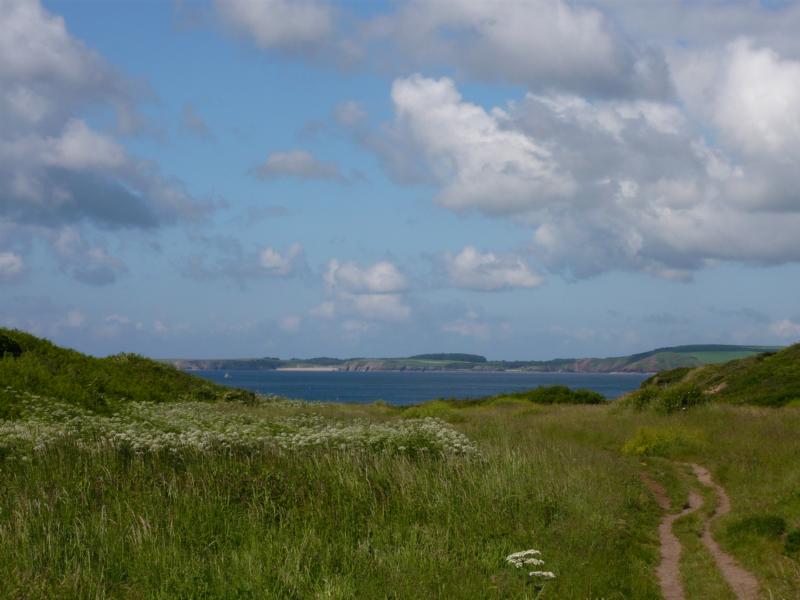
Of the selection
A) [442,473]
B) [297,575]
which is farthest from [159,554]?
[442,473]

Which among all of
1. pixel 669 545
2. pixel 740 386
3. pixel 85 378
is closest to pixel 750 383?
pixel 740 386

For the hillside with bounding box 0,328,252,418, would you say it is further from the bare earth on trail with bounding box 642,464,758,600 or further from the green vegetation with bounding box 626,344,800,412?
the green vegetation with bounding box 626,344,800,412

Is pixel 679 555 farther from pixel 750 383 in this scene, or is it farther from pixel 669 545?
pixel 750 383

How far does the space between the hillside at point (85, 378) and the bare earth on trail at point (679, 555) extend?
18615mm

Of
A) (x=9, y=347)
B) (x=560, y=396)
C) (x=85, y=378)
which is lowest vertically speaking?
(x=560, y=396)

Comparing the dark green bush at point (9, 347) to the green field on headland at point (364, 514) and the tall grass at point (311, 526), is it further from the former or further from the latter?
the tall grass at point (311, 526)

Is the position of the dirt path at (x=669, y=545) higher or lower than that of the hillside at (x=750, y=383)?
lower

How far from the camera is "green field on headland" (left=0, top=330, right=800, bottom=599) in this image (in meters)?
9.57

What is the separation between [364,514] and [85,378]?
2649 centimetres

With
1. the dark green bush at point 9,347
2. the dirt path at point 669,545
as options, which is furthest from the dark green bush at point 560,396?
the dirt path at point 669,545

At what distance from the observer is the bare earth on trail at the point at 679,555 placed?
36.5ft

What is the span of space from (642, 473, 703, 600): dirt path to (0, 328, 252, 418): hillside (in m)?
18.4

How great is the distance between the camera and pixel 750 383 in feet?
151

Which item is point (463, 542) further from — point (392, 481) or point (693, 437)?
point (693, 437)
